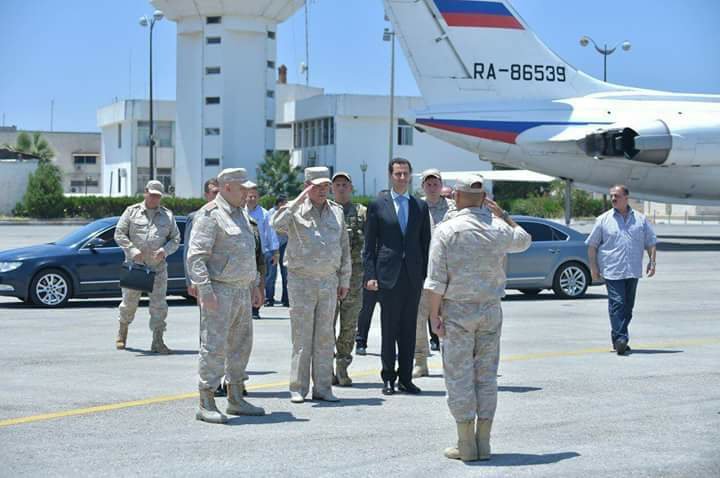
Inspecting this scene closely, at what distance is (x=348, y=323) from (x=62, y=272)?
8734 millimetres

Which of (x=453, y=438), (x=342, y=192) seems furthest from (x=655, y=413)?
(x=342, y=192)

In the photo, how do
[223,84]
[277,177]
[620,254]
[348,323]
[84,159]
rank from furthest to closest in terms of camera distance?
[84,159], [223,84], [277,177], [620,254], [348,323]

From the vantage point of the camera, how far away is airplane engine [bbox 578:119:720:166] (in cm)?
3572

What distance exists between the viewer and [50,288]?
18281 millimetres

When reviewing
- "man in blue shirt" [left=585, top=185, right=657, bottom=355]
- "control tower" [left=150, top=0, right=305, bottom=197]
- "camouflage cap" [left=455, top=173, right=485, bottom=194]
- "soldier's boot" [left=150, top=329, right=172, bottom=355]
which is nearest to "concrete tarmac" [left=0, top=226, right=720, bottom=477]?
"soldier's boot" [left=150, top=329, right=172, bottom=355]

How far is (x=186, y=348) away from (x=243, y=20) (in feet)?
225

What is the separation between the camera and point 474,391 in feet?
24.7

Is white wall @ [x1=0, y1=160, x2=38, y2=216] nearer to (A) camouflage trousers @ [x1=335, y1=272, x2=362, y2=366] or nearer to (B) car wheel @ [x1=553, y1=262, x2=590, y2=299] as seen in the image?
(B) car wheel @ [x1=553, y1=262, x2=590, y2=299]

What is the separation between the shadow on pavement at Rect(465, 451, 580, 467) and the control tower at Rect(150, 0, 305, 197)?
240 feet

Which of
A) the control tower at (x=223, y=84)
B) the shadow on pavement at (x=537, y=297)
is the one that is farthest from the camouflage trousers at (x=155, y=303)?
the control tower at (x=223, y=84)

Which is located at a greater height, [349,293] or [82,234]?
[82,234]

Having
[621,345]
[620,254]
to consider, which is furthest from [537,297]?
[621,345]

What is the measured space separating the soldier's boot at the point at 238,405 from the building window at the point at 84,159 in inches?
4718

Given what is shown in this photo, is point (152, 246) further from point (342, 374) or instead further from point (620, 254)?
point (620, 254)
